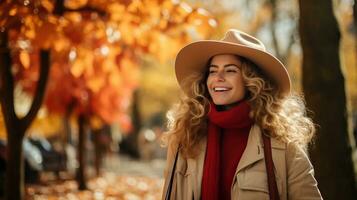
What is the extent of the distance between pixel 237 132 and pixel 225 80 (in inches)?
14.0

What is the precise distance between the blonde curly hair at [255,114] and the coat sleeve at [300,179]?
0.49 feet

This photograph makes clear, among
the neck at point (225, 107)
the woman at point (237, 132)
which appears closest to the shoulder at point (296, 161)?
the woman at point (237, 132)

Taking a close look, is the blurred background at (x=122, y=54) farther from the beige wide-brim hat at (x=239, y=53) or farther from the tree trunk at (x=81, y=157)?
the beige wide-brim hat at (x=239, y=53)

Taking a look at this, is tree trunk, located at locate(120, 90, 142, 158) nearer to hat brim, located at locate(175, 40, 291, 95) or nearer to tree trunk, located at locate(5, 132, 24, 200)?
tree trunk, located at locate(5, 132, 24, 200)

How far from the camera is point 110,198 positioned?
10812 mm

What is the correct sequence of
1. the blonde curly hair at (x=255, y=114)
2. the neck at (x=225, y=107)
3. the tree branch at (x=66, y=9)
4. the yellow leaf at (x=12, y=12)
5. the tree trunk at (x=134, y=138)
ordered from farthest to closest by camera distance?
the tree trunk at (x=134, y=138) < the tree branch at (x=66, y=9) < the yellow leaf at (x=12, y=12) < the neck at (x=225, y=107) < the blonde curly hair at (x=255, y=114)

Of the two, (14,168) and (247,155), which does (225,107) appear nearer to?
(247,155)

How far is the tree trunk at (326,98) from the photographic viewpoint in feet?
17.6

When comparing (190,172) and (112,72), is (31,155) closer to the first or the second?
(112,72)

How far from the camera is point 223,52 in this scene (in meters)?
3.66

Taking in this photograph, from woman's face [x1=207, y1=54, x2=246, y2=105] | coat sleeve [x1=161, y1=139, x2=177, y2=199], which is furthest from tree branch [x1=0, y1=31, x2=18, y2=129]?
woman's face [x1=207, y1=54, x2=246, y2=105]

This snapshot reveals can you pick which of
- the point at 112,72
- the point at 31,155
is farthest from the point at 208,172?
the point at 31,155

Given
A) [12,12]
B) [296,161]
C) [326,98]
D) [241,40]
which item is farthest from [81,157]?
[296,161]

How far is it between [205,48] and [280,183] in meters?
1.06
